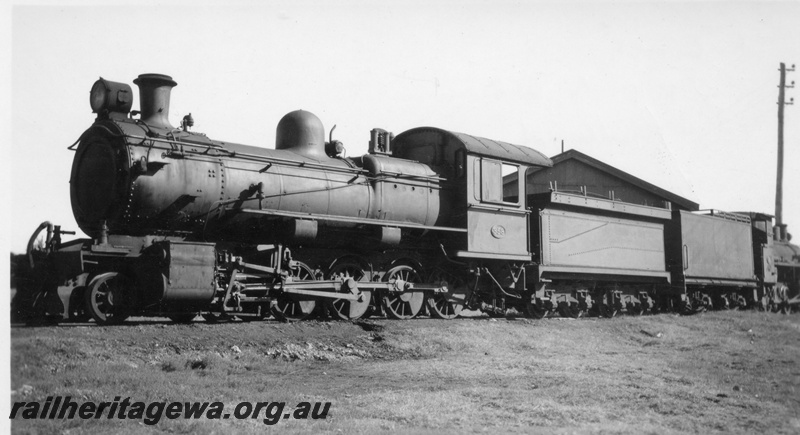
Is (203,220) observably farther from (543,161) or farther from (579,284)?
(579,284)

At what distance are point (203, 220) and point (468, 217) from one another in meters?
5.44

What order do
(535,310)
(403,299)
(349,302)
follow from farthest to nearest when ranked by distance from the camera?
(535,310) < (403,299) < (349,302)

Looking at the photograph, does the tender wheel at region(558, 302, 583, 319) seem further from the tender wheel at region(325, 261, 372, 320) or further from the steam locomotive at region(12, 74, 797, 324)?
the tender wheel at region(325, 261, 372, 320)

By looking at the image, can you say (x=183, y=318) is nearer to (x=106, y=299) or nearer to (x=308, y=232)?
(x=106, y=299)

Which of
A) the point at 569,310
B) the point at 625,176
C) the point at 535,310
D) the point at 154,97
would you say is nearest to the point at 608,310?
the point at 569,310

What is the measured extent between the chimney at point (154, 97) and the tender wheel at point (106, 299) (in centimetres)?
262

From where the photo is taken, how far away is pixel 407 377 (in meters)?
8.95

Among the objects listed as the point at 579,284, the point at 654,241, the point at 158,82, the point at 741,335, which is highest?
the point at 158,82

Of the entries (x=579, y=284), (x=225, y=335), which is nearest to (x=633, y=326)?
(x=579, y=284)

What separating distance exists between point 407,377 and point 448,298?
5285mm

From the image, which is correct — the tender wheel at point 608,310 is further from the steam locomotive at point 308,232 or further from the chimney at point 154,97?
the chimney at point 154,97

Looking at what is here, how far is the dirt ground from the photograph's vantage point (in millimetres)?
6711

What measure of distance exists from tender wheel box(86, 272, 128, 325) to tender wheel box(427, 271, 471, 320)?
6.41m

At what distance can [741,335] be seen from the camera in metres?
15.2
